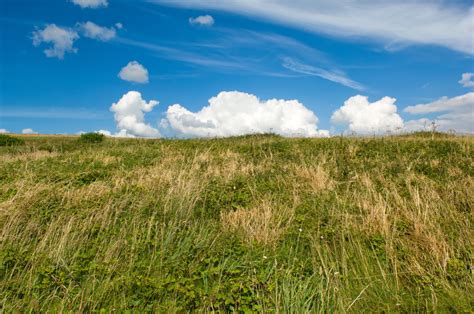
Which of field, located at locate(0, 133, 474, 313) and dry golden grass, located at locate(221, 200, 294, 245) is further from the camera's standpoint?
dry golden grass, located at locate(221, 200, 294, 245)

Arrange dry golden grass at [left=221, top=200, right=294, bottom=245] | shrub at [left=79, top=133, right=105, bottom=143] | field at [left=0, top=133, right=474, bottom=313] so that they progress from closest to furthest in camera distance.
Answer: field at [left=0, top=133, right=474, bottom=313], dry golden grass at [left=221, top=200, right=294, bottom=245], shrub at [left=79, top=133, right=105, bottom=143]

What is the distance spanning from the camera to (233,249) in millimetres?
4289

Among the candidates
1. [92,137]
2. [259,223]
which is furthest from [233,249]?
[92,137]

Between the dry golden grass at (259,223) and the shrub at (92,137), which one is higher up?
the shrub at (92,137)

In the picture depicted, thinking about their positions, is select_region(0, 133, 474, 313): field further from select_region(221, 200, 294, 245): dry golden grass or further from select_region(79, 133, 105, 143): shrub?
select_region(79, 133, 105, 143): shrub

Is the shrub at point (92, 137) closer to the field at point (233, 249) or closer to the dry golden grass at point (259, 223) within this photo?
the field at point (233, 249)

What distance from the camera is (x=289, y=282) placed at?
11.7 feet

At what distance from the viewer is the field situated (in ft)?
11.1

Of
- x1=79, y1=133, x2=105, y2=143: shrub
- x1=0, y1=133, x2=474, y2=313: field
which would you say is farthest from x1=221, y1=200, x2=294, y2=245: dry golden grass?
x1=79, y1=133, x2=105, y2=143: shrub

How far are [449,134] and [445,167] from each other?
10684 mm

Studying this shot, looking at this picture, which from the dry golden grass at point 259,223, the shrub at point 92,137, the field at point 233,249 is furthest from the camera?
the shrub at point 92,137

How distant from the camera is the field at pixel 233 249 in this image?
3385mm

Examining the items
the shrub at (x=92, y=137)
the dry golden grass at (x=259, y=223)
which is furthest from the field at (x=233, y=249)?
the shrub at (x=92, y=137)

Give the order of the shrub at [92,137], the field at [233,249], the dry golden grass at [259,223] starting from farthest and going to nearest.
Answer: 1. the shrub at [92,137]
2. the dry golden grass at [259,223]
3. the field at [233,249]
